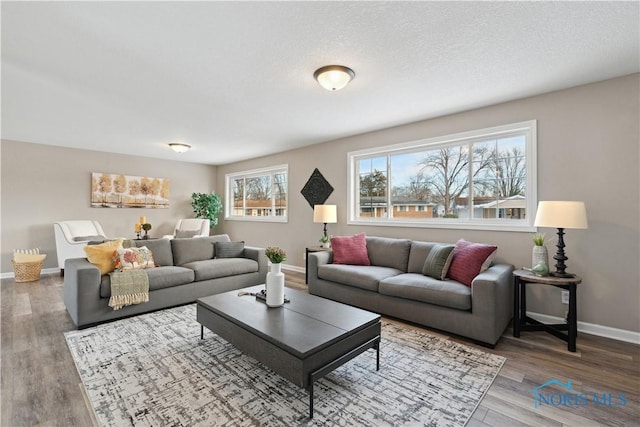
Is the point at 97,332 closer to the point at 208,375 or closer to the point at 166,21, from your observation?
the point at 208,375

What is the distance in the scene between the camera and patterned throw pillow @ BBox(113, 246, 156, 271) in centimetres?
328

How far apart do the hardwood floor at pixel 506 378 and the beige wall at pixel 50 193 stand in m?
2.94

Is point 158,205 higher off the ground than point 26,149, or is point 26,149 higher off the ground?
point 26,149

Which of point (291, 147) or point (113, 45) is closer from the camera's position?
point (113, 45)

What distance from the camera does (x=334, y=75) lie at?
2627 millimetres

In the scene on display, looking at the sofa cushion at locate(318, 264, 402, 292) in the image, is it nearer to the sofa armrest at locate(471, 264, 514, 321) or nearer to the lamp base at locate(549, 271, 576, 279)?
the sofa armrest at locate(471, 264, 514, 321)

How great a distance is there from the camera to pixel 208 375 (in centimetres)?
213

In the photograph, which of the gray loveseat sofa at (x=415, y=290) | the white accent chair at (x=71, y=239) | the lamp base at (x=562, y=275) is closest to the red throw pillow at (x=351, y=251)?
the gray loveseat sofa at (x=415, y=290)

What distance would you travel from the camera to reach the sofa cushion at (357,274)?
134 inches

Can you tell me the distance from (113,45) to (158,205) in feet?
17.5

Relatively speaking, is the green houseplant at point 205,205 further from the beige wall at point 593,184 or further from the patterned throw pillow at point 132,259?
the beige wall at point 593,184

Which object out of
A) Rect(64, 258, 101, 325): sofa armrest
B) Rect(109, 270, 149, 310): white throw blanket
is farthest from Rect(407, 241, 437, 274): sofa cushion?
Rect(64, 258, 101, 325): sofa armrest

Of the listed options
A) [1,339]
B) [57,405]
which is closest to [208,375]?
[57,405]

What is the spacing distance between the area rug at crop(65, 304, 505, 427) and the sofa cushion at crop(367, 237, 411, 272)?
3.76 ft
